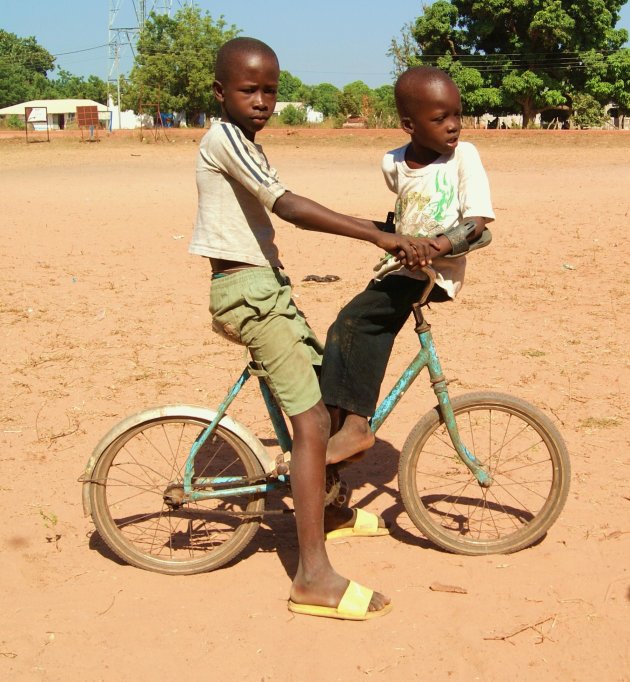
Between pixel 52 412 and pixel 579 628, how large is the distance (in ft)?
10.3

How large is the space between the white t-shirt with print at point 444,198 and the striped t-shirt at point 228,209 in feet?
1.59

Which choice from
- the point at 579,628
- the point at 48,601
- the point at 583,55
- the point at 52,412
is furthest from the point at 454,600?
the point at 583,55

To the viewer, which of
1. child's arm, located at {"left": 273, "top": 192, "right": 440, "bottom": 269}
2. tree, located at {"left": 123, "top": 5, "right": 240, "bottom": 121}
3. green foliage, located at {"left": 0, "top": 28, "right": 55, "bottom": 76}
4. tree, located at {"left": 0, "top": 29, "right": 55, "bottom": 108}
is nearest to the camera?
child's arm, located at {"left": 273, "top": 192, "right": 440, "bottom": 269}

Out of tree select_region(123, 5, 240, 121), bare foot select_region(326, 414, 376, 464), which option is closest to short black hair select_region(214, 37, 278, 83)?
bare foot select_region(326, 414, 376, 464)

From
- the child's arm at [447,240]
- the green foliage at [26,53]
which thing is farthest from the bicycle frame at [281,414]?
the green foliage at [26,53]

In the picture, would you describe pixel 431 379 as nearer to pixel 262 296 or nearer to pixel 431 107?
pixel 262 296

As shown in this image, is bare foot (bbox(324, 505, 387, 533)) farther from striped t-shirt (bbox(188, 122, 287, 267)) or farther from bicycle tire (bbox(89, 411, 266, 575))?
striped t-shirt (bbox(188, 122, 287, 267))

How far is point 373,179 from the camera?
52.4 feet

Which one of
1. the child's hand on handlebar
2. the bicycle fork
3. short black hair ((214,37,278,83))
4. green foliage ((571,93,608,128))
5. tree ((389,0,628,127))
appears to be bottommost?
the bicycle fork

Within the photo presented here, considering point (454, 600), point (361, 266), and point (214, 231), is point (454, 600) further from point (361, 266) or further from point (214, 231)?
point (361, 266)

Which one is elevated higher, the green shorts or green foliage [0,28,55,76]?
green foliage [0,28,55,76]

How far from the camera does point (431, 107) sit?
9.86ft

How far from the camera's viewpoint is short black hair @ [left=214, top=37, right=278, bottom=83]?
114 inches

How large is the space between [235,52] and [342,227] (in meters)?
0.68
